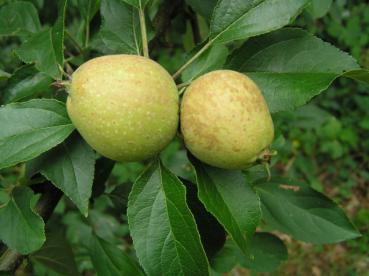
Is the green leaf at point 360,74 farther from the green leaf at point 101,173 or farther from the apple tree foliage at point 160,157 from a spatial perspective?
the green leaf at point 101,173

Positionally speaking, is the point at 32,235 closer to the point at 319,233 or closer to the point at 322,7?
the point at 319,233

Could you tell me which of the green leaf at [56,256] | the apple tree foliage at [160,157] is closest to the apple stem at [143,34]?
the apple tree foliage at [160,157]

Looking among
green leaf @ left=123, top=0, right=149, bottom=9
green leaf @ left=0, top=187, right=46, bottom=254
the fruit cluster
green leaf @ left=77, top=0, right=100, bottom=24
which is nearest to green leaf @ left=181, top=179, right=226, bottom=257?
the fruit cluster

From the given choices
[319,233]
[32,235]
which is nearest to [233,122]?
[32,235]

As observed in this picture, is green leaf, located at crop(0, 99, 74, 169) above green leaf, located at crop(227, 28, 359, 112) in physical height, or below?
below

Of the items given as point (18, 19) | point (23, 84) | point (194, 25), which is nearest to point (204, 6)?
point (194, 25)

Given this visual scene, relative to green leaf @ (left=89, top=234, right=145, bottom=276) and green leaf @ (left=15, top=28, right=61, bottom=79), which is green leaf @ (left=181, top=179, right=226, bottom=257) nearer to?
green leaf @ (left=89, top=234, right=145, bottom=276)
